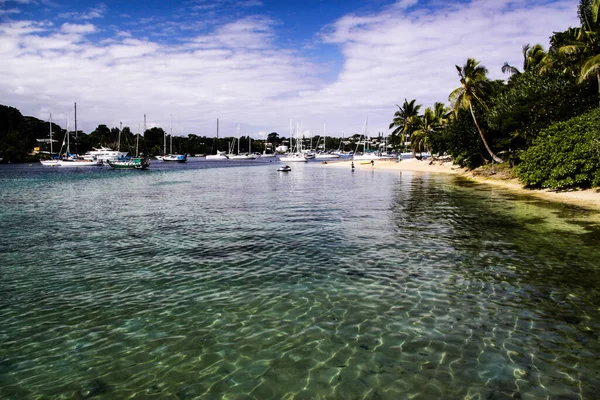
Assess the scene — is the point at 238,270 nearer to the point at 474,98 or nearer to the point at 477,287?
the point at 477,287

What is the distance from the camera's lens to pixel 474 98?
5472cm

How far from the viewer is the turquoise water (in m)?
6.97

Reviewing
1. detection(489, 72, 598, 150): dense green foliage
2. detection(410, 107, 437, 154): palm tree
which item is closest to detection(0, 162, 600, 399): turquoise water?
detection(489, 72, 598, 150): dense green foliage

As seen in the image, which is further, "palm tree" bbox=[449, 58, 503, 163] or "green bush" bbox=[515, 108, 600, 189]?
"palm tree" bbox=[449, 58, 503, 163]

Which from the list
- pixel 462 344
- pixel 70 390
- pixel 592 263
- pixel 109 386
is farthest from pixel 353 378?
pixel 592 263

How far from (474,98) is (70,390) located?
59.1m

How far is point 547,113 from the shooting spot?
3766 cm

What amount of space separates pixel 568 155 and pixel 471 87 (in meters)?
24.7

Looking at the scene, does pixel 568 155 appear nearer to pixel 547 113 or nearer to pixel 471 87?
pixel 547 113

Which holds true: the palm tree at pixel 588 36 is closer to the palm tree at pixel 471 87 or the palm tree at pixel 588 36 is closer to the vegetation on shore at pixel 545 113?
the vegetation on shore at pixel 545 113

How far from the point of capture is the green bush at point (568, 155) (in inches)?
1138

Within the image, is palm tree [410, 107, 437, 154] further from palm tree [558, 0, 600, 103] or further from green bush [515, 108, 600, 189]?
green bush [515, 108, 600, 189]

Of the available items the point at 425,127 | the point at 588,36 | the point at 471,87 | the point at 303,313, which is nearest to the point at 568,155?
the point at 588,36

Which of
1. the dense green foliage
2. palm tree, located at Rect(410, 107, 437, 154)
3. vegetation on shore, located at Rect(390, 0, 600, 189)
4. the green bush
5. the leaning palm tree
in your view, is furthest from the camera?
palm tree, located at Rect(410, 107, 437, 154)
